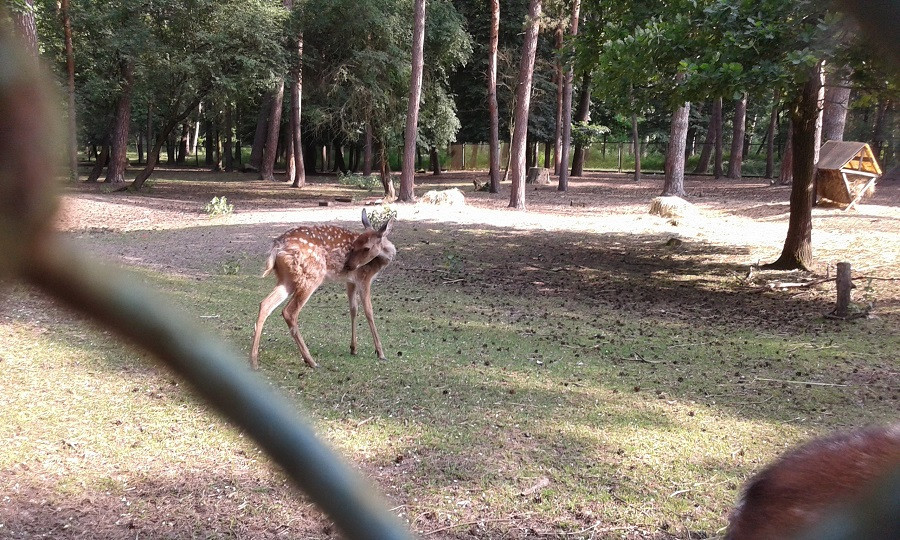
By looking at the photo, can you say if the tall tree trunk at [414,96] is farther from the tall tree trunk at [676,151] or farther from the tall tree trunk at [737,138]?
the tall tree trunk at [737,138]

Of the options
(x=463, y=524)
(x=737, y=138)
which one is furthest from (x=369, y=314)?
(x=737, y=138)

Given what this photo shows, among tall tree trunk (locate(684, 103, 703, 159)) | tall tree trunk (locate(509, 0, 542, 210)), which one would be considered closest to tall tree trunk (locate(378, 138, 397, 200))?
tall tree trunk (locate(509, 0, 542, 210))

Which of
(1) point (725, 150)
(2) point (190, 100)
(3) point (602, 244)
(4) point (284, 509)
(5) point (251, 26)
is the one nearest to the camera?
(4) point (284, 509)

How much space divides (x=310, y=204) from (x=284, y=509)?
63.3ft

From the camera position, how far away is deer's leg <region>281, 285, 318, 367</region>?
254 inches

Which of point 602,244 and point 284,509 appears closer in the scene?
point 284,509

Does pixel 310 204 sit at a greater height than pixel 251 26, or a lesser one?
lesser

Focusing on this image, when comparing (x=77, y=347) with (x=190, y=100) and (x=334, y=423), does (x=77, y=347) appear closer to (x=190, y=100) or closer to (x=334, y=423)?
(x=334, y=423)

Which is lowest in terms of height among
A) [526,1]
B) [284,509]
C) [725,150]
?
[284,509]

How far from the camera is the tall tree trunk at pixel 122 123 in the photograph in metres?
23.3

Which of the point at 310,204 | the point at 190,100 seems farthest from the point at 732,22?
the point at 190,100

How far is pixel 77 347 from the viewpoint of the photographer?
645 cm

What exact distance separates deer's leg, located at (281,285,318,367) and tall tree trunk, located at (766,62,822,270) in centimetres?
786

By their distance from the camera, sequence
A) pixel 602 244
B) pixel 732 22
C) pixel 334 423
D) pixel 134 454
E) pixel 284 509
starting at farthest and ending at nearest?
pixel 602 244
pixel 732 22
pixel 334 423
pixel 134 454
pixel 284 509
